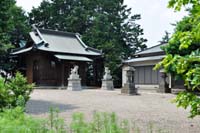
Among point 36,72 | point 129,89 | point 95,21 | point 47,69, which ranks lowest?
point 129,89

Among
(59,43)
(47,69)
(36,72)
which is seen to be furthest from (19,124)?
(59,43)

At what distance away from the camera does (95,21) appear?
3403 centimetres

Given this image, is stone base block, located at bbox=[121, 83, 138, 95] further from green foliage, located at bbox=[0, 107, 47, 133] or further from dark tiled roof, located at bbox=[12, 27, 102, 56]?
green foliage, located at bbox=[0, 107, 47, 133]

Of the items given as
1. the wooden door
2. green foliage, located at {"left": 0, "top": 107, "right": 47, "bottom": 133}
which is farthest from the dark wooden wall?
green foliage, located at {"left": 0, "top": 107, "right": 47, "bottom": 133}

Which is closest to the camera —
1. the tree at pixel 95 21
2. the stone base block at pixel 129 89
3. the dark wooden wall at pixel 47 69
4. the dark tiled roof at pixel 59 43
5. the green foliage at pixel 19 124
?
the green foliage at pixel 19 124

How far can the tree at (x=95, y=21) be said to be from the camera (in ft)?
109

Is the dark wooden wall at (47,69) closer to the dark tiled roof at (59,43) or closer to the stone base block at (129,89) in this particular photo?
the dark tiled roof at (59,43)

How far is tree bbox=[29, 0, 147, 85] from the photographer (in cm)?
3325

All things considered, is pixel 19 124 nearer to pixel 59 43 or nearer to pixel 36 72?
pixel 36 72

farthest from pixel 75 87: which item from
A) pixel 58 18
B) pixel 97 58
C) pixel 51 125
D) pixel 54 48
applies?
pixel 51 125

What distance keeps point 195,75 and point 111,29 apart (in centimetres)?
3236

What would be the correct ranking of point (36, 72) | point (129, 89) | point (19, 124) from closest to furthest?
1. point (19, 124)
2. point (129, 89)
3. point (36, 72)

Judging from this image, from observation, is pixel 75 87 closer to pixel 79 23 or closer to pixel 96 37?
pixel 96 37

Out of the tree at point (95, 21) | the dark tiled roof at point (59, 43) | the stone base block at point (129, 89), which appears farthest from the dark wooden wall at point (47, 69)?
the stone base block at point (129, 89)
